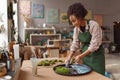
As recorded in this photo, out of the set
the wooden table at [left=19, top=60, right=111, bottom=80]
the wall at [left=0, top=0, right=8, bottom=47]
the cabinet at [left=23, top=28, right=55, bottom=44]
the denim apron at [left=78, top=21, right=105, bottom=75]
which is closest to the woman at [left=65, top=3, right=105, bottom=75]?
the denim apron at [left=78, top=21, right=105, bottom=75]

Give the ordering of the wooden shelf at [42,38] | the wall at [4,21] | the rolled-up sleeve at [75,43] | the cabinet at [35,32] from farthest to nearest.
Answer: the wooden shelf at [42,38]
the cabinet at [35,32]
the wall at [4,21]
the rolled-up sleeve at [75,43]

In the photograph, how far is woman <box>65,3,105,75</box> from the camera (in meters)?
1.84

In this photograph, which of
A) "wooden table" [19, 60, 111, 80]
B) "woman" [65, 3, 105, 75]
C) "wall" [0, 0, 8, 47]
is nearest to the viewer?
"wooden table" [19, 60, 111, 80]

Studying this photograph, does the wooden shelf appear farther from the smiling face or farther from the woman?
the smiling face

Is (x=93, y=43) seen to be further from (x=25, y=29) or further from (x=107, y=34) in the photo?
(x=107, y=34)

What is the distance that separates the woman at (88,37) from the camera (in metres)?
1.84

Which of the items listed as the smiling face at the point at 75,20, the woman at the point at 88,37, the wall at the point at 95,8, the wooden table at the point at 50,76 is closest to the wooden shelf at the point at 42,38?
the wall at the point at 95,8

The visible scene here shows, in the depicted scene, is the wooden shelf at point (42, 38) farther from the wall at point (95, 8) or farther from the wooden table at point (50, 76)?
the wooden table at point (50, 76)

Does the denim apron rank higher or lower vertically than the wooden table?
higher

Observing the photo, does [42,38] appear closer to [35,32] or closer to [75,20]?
[35,32]

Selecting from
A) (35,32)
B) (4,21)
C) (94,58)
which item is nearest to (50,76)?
(94,58)

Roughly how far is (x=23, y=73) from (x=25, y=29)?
4310 mm

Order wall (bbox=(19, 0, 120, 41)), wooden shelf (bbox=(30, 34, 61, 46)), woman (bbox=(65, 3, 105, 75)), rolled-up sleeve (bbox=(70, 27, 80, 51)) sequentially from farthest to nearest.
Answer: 1. wall (bbox=(19, 0, 120, 41))
2. wooden shelf (bbox=(30, 34, 61, 46))
3. rolled-up sleeve (bbox=(70, 27, 80, 51))
4. woman (bbox=(65, 3, 105, 75))

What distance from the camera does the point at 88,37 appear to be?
1.97 metres
